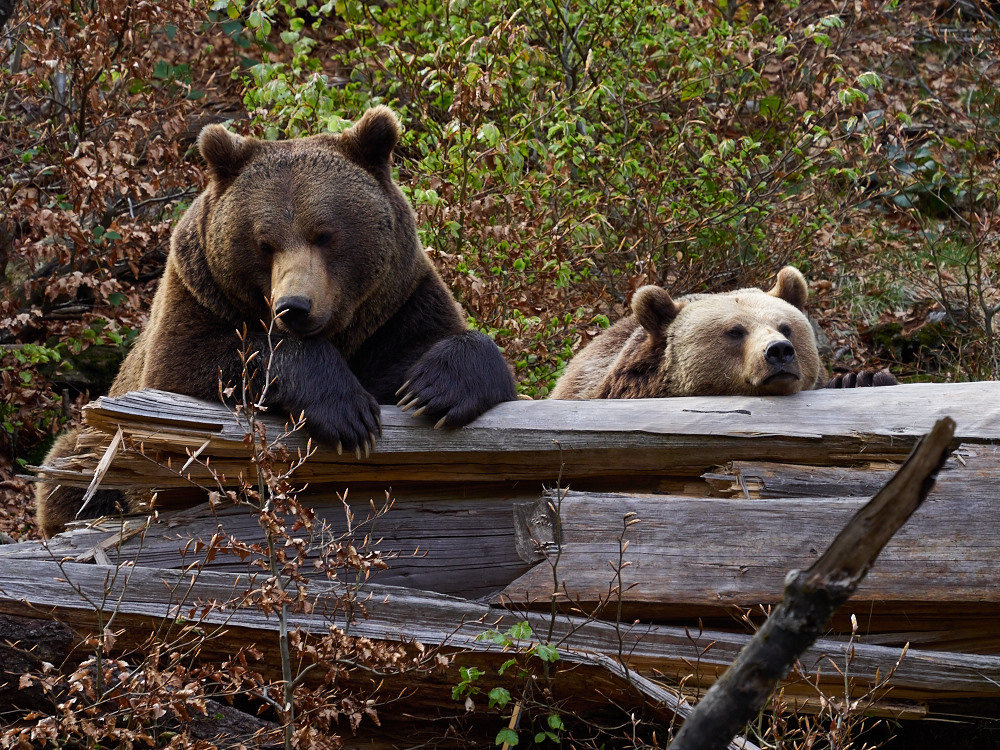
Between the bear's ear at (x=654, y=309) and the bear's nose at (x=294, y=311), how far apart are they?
2.09 meters

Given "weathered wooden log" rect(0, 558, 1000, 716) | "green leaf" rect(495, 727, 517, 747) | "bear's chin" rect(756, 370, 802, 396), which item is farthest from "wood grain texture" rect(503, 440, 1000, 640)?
"bear's chin" rect(756, 370, 802, 396)

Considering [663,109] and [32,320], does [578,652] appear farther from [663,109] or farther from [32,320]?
[663,109]

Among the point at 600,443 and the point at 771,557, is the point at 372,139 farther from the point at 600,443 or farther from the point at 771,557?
the point at 771,557

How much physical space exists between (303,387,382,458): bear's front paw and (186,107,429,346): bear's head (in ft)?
1.29

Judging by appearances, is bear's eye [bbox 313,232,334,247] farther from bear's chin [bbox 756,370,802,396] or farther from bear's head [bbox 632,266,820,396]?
bear's chin [bbox 756,370,802,396]

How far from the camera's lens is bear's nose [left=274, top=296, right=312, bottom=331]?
13.9 ft

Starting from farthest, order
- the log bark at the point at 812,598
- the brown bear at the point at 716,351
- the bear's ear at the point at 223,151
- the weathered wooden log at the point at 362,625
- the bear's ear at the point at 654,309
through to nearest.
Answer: the bear's ear at the point at 654,309, the brown bear at the point at 716,351, the bear's ear at the point at 223,151, the weathered wooden log at the point at 362,625, the log bark at the point at 812,598

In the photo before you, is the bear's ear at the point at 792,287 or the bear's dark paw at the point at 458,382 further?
the bear's ear at the point at 792,287

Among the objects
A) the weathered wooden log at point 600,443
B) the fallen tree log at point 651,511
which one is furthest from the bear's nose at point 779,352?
the weathered wooden log at point 600,443

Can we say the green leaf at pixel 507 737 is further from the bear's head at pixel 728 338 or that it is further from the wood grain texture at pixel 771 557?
the bear's head at pixel 728 338

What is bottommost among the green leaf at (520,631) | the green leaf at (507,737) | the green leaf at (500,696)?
the green leaf at (507,737)

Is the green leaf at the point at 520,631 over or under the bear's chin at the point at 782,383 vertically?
under

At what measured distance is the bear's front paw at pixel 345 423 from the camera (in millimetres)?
4105

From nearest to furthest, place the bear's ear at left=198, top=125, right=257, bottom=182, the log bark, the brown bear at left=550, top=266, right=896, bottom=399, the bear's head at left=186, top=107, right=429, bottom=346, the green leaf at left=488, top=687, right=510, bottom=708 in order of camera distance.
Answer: the log bark
the green leaf at left=488, top=687, right=510, bottom=708
the bear's head at left=186, top=107, right=429, bottom=346
the bear's ear at left=198, top=125, right=257, bottom=182
the brown bear at left=550, top=266, right=896, bottom=399
